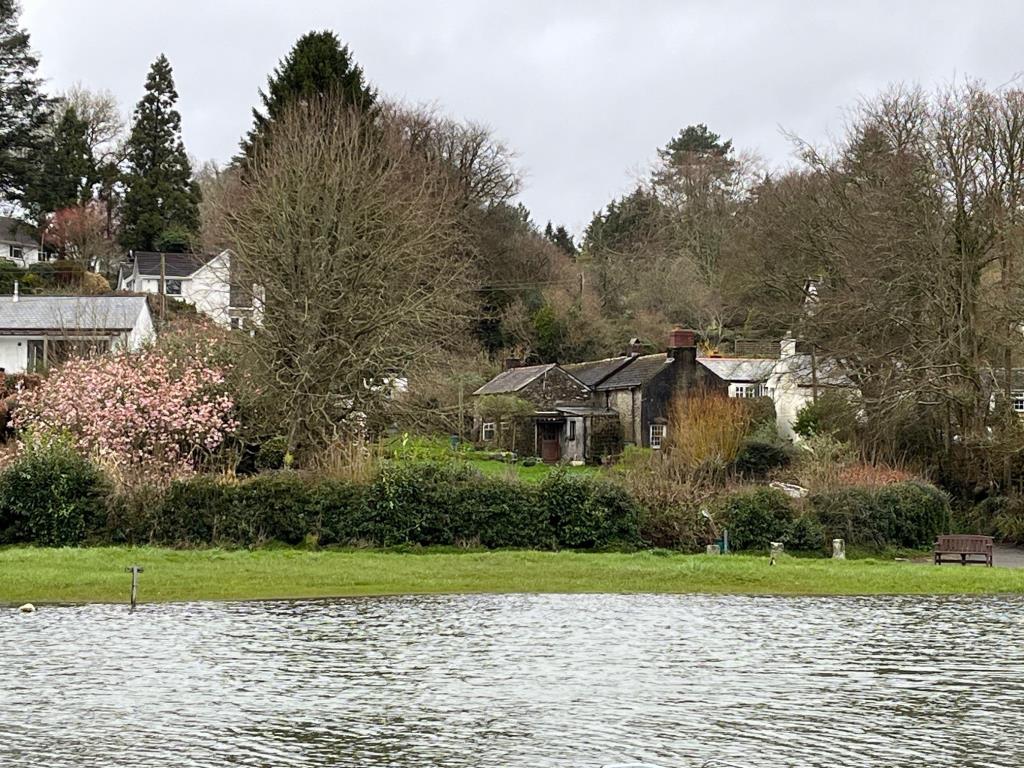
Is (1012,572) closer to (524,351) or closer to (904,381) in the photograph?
(904,381)

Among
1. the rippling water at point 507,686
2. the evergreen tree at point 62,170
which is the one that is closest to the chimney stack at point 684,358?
the rippling water at point 507,686

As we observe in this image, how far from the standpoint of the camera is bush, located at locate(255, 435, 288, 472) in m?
47.6

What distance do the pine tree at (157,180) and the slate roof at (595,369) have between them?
1377 inches

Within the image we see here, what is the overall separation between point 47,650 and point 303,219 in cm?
2645

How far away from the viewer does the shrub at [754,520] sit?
3988 cm

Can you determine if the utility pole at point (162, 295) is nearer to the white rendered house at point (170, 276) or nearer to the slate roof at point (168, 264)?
the white rendered house at point (170, 276)

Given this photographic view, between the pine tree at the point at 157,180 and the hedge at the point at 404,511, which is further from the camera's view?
the pine tree at the point at 157,180

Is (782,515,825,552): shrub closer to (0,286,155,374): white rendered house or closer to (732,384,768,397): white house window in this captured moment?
(732,384,768,397): white house window

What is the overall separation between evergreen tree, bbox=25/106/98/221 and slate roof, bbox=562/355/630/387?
4436cm

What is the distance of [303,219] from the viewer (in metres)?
46.7

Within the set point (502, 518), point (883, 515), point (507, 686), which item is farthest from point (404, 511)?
point (507, 686)

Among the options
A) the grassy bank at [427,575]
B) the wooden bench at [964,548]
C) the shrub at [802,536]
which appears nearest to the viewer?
the grassy bank at [427,575]

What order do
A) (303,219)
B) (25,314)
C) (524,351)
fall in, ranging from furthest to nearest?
(524,351), (25,314), (303,219)

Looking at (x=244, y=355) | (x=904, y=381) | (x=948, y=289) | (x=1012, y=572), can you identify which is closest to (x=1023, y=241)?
(x=948, y=289)
